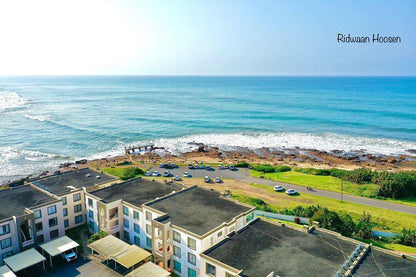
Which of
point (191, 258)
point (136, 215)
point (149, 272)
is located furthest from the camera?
point (136, 215)

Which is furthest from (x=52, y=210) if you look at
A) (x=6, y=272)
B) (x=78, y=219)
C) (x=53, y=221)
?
(x=6, y=272)

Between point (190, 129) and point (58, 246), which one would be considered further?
point (190, 129)

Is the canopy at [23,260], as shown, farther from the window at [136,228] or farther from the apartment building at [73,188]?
the window at [136,228]

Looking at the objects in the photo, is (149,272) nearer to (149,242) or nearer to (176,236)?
(176,236)

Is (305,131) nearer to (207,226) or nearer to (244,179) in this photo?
(244,179)

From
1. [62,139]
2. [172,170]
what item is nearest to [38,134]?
[62,139]

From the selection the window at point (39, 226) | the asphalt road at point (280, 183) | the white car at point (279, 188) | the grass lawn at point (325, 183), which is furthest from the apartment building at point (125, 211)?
the grass lawn at point (325, 183)
